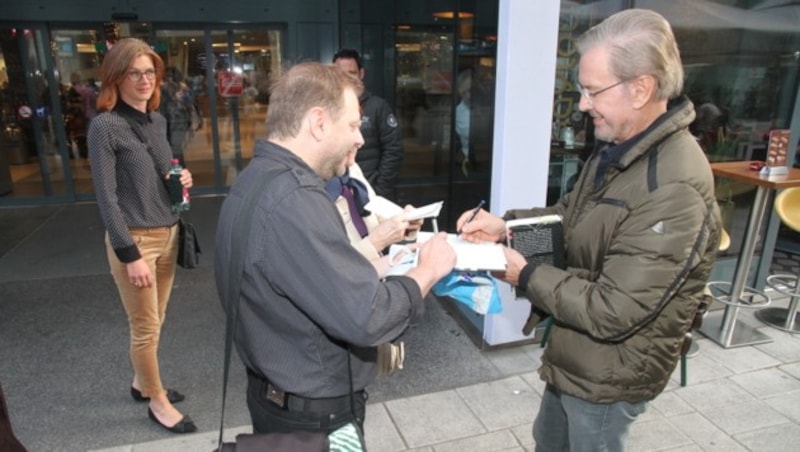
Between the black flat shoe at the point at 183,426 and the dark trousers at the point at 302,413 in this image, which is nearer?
the dark trousers at the point at 302,413

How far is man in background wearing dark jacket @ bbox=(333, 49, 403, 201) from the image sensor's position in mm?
4484

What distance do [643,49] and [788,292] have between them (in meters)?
3.99

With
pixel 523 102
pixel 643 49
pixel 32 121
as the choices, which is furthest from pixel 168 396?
pixel 32 121

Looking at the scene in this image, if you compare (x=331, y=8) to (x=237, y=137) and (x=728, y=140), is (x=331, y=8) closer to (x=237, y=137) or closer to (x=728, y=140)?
(x=237, y=137)

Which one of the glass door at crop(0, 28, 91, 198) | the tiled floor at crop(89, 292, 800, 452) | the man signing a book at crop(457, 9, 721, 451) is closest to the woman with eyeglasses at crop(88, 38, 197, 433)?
the tiled floor at crop(89, 292, 800, 452)

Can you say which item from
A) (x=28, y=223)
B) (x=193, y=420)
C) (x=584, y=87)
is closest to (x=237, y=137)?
(x=28, y=223)

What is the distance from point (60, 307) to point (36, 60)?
5.45 metres

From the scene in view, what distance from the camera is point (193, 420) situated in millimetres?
3252

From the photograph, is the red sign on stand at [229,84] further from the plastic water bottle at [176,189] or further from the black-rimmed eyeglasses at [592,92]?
the black-rimmed eyeglasses at [592,92]

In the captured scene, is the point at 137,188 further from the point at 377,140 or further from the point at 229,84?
the point at 229,84

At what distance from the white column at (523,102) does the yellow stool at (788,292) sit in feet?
6.96

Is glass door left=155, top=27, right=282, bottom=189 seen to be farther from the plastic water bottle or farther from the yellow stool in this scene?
the yellow stool

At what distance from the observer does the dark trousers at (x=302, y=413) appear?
1.64 metres

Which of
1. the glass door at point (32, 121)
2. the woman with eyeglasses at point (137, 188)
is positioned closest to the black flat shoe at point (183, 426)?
the woman with eyeglasses at point (137, 188)
